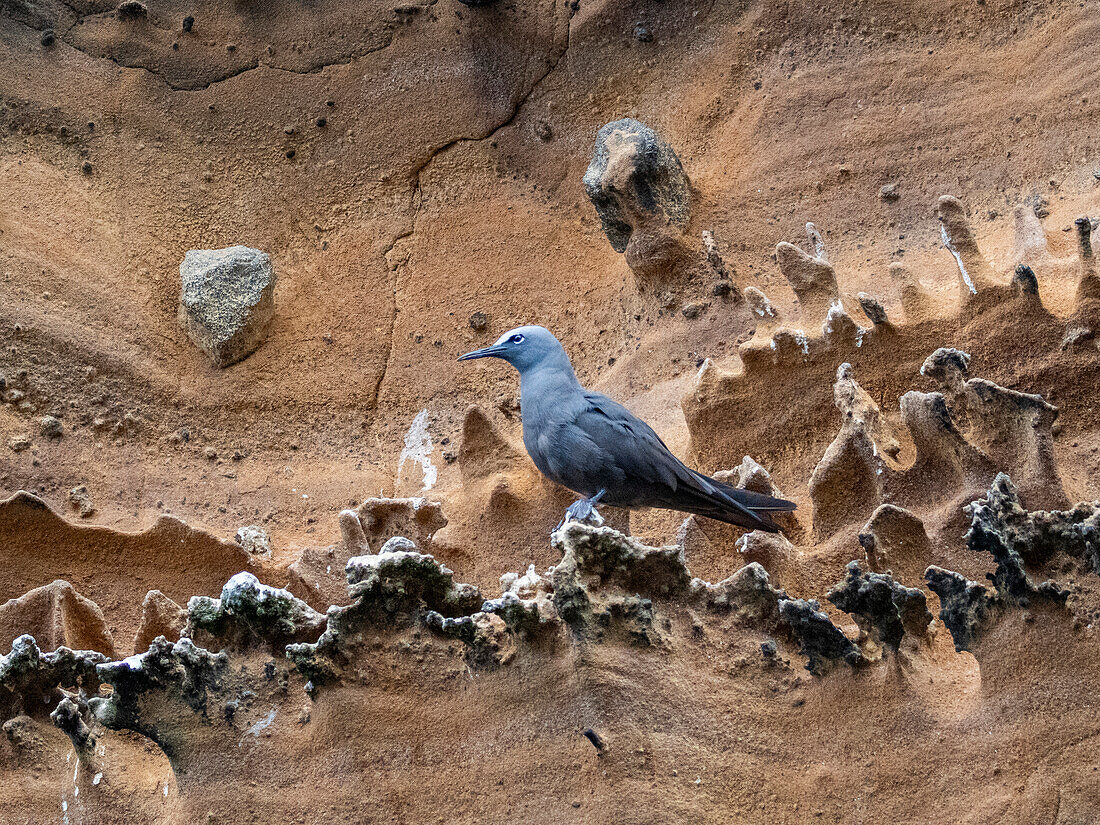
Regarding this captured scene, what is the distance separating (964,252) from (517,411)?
6.97 feet

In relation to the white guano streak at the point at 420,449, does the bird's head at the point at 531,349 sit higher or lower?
lower

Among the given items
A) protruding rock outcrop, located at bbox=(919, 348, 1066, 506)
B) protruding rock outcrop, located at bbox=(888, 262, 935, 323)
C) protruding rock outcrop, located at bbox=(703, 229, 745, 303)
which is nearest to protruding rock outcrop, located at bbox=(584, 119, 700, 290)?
protruding rock outcrop, located at bbox=(703, 229, 745, 303)

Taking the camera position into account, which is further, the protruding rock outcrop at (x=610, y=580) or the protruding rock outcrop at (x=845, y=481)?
the protruding rock outcrop at (x=845, y=481)

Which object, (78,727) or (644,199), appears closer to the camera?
(78,727)

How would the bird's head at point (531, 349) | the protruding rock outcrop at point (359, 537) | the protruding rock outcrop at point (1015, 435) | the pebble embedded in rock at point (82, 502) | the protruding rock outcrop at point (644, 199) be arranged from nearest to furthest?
1. the protruding rock outcrop at point (1015, 435)
2. the bird's head at point (531, 349)
3. the protruding rock outcrop at point (359, 537)
4. the pebble embedded in rock at point (82, 502)
5. the protruding rock outcrop at point (644, 199)

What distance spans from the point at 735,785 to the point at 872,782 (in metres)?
0.34

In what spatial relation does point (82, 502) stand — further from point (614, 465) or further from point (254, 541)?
point (614, 465)

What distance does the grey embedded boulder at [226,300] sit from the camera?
5.55 metres

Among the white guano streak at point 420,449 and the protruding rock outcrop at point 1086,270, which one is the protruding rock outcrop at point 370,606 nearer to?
the white guano streak at point 420,449

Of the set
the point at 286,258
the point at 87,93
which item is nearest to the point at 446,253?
the point at 286,258

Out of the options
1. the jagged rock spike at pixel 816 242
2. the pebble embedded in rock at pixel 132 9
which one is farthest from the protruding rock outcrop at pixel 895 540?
the pebble embedded in rock at pixel 132 9

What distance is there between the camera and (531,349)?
4.22 metres

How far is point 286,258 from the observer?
6.04 metres

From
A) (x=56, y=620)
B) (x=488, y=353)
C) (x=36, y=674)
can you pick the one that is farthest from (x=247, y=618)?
(x=488, y=353)
